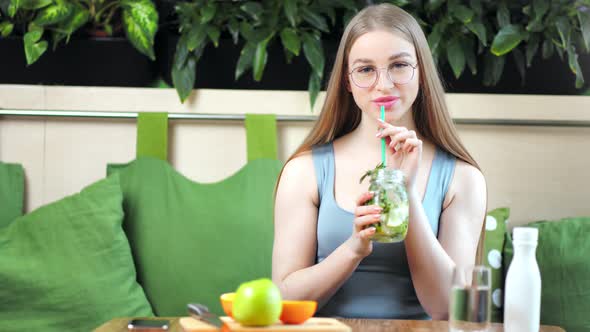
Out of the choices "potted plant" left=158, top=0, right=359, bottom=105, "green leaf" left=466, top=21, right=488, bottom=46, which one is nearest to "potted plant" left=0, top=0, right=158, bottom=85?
"potted plant" left=158, top=0, right=359, bottom=105

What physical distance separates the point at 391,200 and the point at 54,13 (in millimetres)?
1559

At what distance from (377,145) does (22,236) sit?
1.08 meters

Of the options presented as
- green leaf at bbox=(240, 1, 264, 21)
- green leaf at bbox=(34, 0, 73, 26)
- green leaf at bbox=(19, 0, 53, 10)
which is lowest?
green leaf at bbox=(34, 0, 73, 26)

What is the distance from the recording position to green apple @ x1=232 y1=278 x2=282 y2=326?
1.06 meters

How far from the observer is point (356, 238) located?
1.46 metres

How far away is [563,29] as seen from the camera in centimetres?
242

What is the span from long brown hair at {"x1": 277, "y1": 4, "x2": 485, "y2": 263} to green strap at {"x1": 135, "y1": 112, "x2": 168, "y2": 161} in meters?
0.75

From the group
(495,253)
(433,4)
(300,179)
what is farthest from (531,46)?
(300,179)

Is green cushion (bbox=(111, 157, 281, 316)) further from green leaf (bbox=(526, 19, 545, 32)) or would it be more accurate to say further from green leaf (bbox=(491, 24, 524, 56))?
Answer: green leaf (bbox=(526, 19, 545, 32))

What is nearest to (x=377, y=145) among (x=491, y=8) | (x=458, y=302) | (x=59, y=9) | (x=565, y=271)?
(x=458, y=302)

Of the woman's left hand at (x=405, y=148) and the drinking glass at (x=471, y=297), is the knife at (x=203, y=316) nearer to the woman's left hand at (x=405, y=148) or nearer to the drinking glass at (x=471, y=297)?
the drinking glass at (x=471, y=297)

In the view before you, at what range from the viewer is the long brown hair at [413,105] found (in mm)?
1723

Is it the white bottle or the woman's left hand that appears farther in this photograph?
the woman's left hand

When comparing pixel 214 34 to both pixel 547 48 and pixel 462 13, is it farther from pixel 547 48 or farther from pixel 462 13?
pixel 547 48
